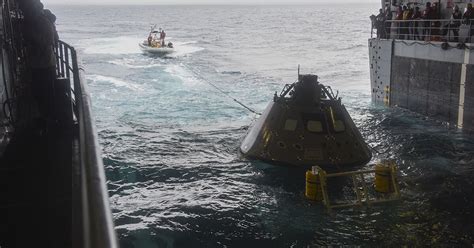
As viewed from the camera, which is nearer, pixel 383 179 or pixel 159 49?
pixel 383 179

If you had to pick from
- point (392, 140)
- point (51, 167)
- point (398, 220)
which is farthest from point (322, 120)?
point (51, 167)

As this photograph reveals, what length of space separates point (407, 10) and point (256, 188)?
→ 16360mm

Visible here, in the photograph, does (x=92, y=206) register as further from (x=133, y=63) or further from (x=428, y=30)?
(x=133, y=63)

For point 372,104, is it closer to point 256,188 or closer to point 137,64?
point 256,188

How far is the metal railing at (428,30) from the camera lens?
67.3ft

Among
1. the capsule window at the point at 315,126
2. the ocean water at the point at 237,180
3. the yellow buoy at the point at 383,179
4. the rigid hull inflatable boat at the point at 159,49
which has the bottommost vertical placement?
the ocean water at the point at 237,180

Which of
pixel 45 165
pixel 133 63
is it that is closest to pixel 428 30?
pixel 45 165

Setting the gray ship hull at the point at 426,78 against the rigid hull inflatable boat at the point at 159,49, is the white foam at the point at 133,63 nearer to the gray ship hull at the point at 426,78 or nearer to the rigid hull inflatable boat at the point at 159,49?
the rigid hull inflatable boat at the point at 159,49

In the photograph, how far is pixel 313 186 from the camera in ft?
41.5

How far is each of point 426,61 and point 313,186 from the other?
44.3 ft

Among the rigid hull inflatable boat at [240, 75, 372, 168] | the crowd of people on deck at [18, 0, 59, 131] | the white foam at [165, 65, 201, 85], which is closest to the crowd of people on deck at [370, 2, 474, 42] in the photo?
the rigid hull inflatable boat at [240, 75, 372, 168]

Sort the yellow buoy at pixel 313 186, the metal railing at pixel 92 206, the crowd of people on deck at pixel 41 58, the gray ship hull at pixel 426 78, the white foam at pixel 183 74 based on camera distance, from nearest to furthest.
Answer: the metal railing at pixel 92 206 → the crowd of people on deck at pixel 41 58 → the yellow buoy at pixel 313 186 → the gray ship hull at pixel 426 78 → the white foam at pixel 183 74

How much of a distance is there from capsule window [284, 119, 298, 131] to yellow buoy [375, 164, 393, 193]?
8.97ft

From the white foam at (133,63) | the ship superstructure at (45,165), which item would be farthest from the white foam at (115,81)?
the ship superstructure at (45,165)
